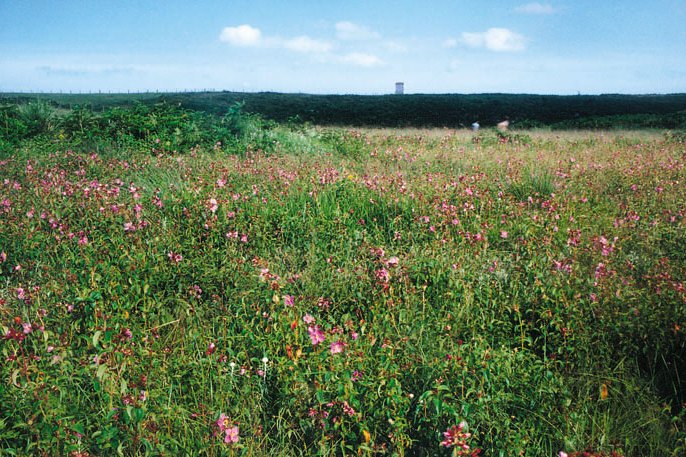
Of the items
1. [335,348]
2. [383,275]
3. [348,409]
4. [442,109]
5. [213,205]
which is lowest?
[348,409]

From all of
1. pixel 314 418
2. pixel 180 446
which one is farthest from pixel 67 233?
pixel 314 418

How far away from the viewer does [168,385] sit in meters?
2.41

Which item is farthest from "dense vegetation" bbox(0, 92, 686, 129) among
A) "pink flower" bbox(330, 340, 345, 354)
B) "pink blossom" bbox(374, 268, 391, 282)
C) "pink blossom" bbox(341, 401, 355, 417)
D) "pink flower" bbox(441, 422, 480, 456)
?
"pink flower" bbox(441, 422, 480, 456)

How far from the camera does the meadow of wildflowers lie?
6.85 feet

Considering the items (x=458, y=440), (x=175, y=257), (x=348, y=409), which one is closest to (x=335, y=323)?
(x=348, y=409)

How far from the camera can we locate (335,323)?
9.32 ft

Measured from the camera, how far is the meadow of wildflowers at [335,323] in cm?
209

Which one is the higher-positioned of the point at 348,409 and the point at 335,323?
the point at 335,323

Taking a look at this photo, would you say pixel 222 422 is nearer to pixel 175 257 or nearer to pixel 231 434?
pixel 231 434

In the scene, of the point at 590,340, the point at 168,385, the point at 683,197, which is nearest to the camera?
the point at 168,385

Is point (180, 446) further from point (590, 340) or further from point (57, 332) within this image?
point (590, 340)

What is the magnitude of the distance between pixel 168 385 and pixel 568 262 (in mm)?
3038

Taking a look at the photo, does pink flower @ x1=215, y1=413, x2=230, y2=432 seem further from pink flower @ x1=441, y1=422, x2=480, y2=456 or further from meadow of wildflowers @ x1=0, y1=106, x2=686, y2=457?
Result: pink flower @ x1=441, y1=422, x2=480, y2=456

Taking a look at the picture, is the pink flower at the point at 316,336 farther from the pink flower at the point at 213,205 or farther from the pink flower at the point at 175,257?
the pink flower at the point at 213,205
